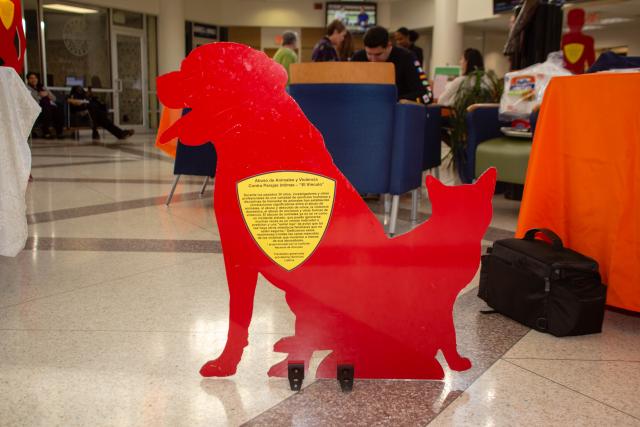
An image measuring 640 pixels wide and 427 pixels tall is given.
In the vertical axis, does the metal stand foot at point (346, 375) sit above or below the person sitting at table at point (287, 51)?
below

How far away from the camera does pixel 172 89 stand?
1164 mm

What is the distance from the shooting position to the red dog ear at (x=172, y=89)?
1.16m

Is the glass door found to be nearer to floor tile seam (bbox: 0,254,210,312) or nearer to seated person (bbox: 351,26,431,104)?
seated person (bbox: 351,26,431,104)

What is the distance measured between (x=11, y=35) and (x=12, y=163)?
0.57 meters

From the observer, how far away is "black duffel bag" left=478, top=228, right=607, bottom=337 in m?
1.57

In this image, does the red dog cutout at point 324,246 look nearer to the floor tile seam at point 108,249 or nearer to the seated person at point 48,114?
the floor tile seam at point 108,249

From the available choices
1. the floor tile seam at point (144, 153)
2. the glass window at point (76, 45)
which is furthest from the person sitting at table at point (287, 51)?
the glass window at point (76, 45)

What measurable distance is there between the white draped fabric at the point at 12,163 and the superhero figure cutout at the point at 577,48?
271 centimetres

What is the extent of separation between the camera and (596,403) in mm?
1208

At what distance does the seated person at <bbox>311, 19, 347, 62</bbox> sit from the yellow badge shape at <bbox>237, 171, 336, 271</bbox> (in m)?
3.20

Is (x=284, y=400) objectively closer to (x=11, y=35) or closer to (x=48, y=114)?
(x=11, y=35)

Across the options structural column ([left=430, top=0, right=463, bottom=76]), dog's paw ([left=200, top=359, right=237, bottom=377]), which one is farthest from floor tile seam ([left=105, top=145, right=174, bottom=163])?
structural column ([left=430, top=0, right=463, bottom=76])

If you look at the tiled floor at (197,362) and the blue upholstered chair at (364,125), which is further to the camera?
the blue upholstered chair at (364,125)

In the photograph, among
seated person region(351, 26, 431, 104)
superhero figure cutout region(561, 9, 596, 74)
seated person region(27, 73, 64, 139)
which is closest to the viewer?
superhero figure cutout region(561, 9, 596, 74)
